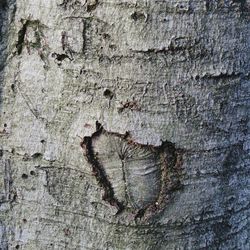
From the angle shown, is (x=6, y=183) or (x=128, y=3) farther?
(x=6, y=183)

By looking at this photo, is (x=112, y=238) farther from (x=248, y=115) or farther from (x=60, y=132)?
(x=248, y=115)

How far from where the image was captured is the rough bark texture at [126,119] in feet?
3.03

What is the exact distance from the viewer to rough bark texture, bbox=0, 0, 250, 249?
3.03 ft

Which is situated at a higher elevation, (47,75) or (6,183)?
(47,75)

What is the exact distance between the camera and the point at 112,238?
993mm

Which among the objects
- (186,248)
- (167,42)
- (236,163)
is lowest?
(186,248)

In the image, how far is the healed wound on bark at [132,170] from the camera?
95 centimetres

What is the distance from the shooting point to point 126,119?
935 mm

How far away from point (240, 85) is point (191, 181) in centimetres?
16

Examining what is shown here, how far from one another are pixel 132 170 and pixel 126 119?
78 millimetres

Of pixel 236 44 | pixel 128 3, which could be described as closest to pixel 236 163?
pixel 236 44

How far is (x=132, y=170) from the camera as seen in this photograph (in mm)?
954

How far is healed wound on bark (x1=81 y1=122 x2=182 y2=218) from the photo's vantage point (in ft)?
3.10

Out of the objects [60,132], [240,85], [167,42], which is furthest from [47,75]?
[240,85]
